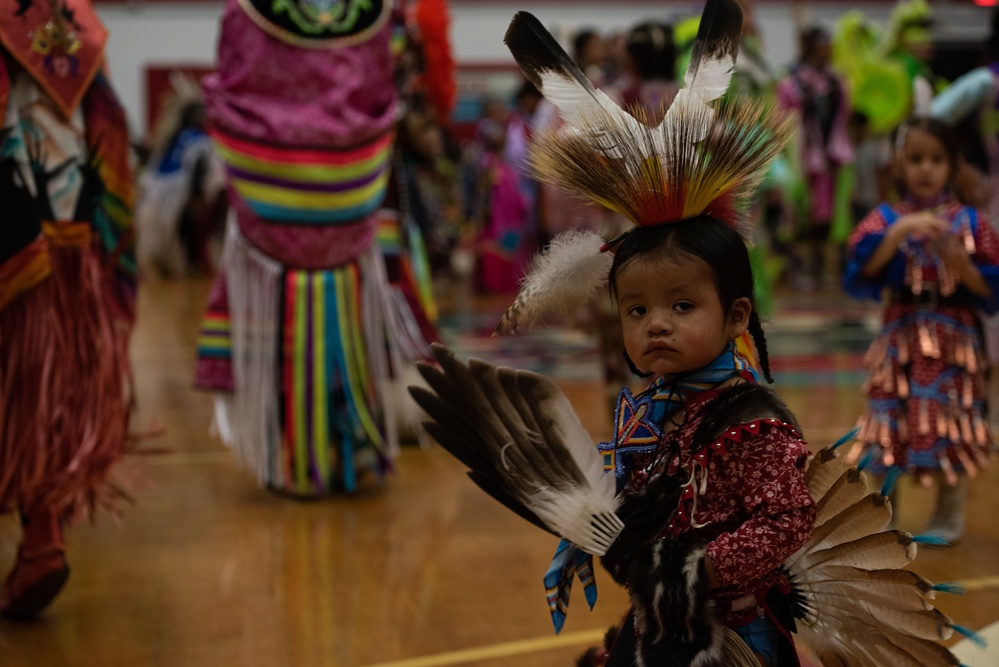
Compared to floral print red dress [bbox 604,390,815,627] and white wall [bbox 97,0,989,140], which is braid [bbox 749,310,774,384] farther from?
white wall [bbox 97,0,989,140]

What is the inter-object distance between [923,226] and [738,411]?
1.55 meters

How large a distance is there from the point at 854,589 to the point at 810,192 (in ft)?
24.5

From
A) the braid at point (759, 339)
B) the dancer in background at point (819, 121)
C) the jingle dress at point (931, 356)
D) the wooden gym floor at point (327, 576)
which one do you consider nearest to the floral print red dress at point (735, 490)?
the braid at point (759, 339)

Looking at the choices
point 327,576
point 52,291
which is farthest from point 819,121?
point 52,291

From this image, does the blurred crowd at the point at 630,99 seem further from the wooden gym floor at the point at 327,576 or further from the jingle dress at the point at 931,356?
the jingle dress at the point at 931,356

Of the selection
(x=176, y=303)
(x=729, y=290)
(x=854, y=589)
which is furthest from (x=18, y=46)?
(x=176, y=303)

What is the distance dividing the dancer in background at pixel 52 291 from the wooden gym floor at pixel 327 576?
19cm

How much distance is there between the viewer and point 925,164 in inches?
117

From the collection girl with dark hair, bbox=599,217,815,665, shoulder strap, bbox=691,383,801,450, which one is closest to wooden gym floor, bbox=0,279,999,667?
girl with dark hair, bbox=599,217,815,665

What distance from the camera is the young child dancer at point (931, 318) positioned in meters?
2.89

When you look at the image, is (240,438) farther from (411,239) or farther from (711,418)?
(711,418)

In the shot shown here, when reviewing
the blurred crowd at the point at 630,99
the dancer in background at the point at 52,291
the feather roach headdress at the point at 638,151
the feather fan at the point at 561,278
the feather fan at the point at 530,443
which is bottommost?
the blurred crowd at the point at 630,99

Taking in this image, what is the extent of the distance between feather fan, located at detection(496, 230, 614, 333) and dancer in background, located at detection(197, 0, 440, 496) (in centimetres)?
183

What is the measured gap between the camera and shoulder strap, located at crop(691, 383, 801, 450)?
1484 millimetres
